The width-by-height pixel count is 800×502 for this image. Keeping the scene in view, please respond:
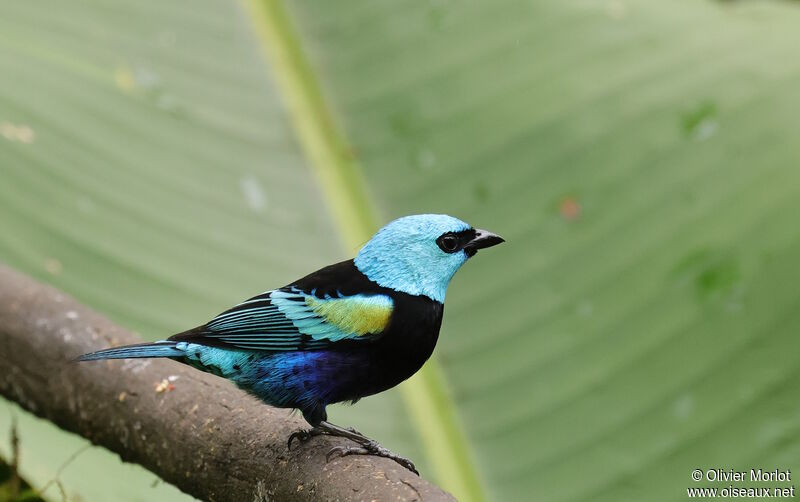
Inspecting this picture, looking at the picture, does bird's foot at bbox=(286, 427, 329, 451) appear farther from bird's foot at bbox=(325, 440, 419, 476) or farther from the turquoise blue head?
the turquoise blue head

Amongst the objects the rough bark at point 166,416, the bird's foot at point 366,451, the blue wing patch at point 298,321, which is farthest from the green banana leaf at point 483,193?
the bird's foot at point 366,451

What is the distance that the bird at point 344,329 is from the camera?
247cm

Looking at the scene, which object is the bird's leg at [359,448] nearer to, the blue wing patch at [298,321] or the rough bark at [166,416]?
the rough bark at [166,416]

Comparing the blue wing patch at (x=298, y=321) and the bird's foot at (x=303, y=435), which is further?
the blue wing patch at (x=298, y=321)

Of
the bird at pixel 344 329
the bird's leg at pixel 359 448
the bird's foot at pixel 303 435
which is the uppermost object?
the bird at pixel 344 329

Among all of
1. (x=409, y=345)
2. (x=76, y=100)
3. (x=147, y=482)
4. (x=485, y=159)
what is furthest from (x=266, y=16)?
(x=409, y=345)

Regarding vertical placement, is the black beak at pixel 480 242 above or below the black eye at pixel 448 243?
below

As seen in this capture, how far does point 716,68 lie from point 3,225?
8.48 feet

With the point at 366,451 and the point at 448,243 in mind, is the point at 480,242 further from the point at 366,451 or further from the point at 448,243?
the point at 366,451

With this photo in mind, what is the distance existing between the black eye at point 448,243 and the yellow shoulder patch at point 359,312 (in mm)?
193

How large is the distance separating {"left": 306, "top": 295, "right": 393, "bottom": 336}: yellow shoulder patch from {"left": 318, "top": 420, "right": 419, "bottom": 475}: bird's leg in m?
0.24

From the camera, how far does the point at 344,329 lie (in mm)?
2496

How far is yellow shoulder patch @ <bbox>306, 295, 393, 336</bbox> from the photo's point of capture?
248 cm

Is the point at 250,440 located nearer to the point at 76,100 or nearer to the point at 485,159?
the point at 485,159
